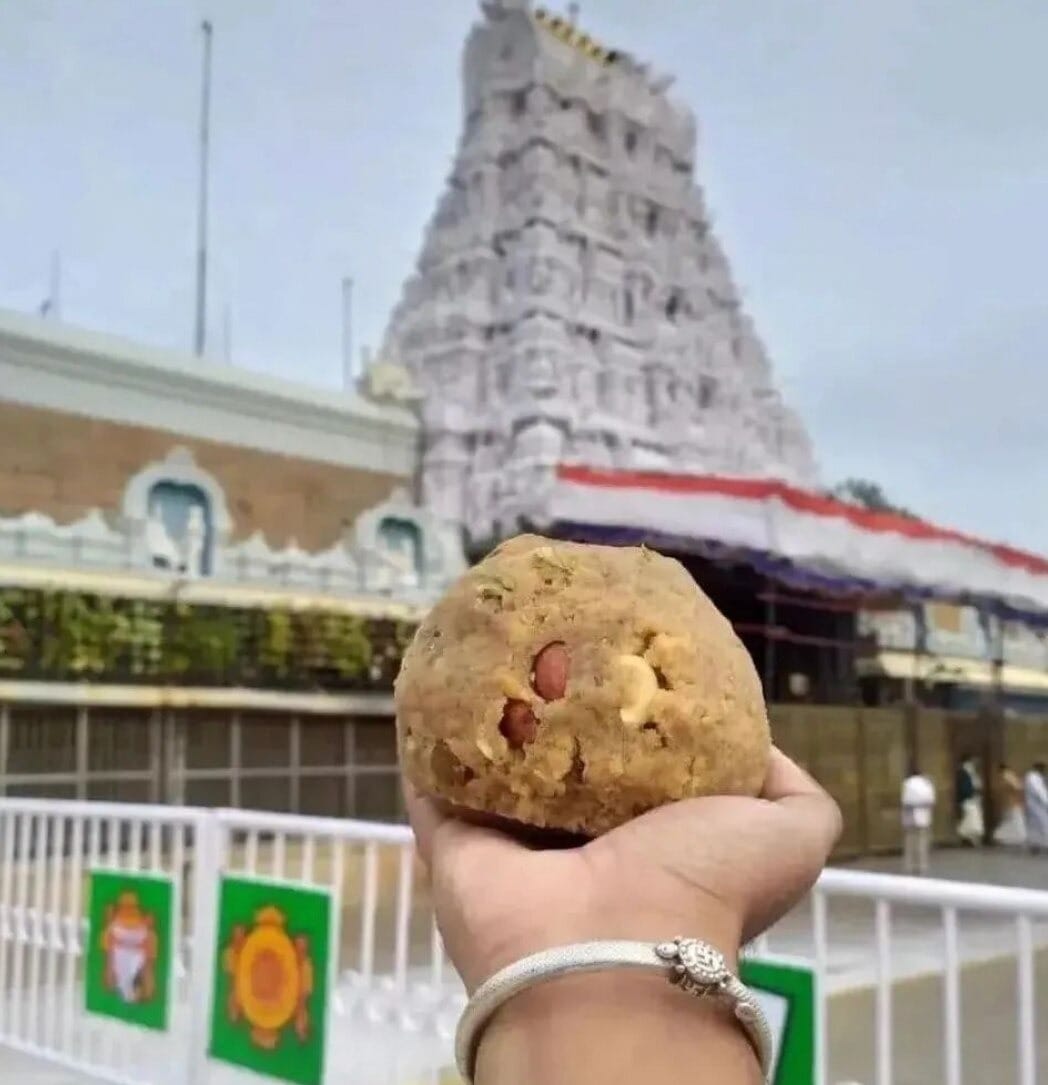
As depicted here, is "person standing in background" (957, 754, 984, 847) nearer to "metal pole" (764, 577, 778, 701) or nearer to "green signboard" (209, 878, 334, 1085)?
"metal pole" (764, 577, 778, 701)

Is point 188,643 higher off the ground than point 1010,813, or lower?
higher

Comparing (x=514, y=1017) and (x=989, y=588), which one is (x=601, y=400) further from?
(x=514, y=1017)

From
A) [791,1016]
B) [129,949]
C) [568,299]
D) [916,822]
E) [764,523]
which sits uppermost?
[568,299]

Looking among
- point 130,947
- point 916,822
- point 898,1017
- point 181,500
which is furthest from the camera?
point 181,500

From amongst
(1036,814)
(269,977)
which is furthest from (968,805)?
(269,977)

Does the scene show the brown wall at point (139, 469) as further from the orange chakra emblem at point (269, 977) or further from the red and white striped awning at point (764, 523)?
the orange chakra emblem at point (269, 977)

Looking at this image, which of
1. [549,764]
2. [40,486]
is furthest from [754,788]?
[40,486]

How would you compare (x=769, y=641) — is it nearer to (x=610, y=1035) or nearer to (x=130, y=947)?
(x=130, y=947)
